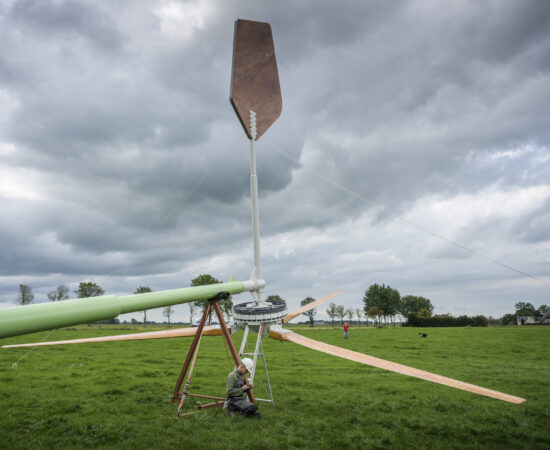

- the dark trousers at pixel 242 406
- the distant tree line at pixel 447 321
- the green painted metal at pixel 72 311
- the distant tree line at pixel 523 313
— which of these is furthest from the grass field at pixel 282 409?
the distant tree line at pixel 523 313

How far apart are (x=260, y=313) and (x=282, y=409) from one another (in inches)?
129

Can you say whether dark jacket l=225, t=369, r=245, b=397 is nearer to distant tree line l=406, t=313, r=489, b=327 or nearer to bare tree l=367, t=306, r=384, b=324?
distant tree line l=406, t=313, r=489, b=327

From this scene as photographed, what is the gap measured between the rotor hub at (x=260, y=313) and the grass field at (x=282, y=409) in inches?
102

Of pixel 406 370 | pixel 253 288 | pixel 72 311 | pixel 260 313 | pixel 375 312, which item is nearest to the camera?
pixel 72 311

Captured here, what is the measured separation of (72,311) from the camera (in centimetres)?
484

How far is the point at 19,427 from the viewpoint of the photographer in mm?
8984

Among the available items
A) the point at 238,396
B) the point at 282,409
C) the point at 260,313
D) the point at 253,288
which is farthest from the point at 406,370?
the point at 282,409

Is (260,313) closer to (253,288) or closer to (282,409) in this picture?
(253,288)

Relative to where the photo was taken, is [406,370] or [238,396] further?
[238,396]

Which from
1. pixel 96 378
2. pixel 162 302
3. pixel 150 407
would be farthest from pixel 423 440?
pixel 96 378

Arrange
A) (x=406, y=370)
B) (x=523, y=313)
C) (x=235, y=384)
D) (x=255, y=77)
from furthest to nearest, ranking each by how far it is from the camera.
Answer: (x=523, y=313), (x=255, y=77), (x=235, y=384), (x=406, y=370)

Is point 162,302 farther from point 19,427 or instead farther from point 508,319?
point 508,319

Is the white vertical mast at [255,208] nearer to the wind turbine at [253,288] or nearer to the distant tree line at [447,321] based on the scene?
the wind turbine at [253,288]

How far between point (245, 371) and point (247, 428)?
1336 millimetres
